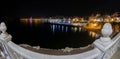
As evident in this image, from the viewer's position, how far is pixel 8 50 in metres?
1.77

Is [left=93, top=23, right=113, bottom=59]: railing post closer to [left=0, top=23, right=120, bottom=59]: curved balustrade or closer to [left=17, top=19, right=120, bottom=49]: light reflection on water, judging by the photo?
[left=0, top=23, right=120, bottom=59]: curved balustrade

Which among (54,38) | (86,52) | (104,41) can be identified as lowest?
(54,38)

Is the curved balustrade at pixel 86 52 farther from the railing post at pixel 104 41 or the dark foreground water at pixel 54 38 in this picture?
the dark foreground water at pixel 54 38

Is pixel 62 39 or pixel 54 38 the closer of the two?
pixel 62 39

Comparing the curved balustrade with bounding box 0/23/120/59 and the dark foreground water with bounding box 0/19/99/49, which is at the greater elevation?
the curved balustrade with bounding box 0/23/120/59

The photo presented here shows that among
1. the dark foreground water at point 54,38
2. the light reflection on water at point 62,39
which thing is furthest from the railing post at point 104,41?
the light reflection on water at point 62,39

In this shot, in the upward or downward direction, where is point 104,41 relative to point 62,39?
upward

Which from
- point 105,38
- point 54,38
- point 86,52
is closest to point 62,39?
point 54,38

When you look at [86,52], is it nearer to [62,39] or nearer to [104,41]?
[104,41]

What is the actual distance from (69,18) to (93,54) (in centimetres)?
4435

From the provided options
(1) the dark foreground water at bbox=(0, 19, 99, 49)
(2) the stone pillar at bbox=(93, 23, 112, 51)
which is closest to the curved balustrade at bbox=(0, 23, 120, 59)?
(2) the stone pillar at bbox=(93, 23, 112, 51)

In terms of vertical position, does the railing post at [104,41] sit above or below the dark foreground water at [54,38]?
above

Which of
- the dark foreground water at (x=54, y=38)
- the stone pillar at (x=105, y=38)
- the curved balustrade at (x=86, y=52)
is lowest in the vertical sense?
the dark foreground water at (x=54, y=38)

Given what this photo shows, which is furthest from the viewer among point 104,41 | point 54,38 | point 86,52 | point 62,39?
point 54,38
